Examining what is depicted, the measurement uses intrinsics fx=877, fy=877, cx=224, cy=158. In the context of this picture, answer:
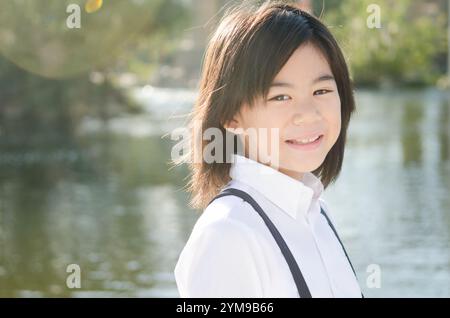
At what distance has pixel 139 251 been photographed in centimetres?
682

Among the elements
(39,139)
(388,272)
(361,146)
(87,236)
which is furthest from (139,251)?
(39,139)

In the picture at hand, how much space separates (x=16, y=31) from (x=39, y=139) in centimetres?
201

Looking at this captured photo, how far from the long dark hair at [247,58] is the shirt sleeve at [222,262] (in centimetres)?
23

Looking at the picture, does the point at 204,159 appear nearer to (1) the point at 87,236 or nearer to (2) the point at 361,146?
(1) the point at 87,236

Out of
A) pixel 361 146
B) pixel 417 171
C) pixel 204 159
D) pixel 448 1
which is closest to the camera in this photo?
pixel 204 159

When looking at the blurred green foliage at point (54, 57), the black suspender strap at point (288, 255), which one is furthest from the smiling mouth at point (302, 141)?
the blurred green foliage at point (54, 57)

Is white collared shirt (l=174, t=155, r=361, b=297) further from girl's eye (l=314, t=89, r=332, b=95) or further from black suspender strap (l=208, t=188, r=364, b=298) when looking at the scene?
girl's eye (l=314, t=89, r=332, b=95)

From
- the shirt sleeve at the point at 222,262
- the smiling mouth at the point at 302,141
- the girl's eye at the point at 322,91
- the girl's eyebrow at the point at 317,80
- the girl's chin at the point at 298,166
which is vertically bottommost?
the shirt sleeve at the point at 222,262

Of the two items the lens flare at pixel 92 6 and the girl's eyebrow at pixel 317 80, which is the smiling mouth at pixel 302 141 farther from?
the lens flare at pixel 92 6

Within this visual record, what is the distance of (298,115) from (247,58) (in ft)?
0.36

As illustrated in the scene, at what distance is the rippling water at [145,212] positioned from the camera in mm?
6035

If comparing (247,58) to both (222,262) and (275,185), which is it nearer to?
(275,185)

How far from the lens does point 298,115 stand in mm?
1238

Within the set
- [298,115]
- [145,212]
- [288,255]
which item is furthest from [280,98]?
[145,212]
